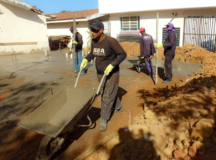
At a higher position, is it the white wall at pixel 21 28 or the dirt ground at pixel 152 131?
the white wall at pixel 21 28

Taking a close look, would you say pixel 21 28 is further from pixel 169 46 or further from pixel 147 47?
pixel 169 46

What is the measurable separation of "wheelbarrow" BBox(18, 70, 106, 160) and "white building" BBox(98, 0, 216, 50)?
39.4 ft

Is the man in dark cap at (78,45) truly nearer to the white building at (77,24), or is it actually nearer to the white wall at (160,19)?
the white wall at (160,19)

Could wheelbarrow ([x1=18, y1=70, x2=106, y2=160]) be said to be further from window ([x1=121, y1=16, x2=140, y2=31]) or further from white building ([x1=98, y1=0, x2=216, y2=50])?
Result: window ([x1=121, y1=16, x2=140, y2=31])

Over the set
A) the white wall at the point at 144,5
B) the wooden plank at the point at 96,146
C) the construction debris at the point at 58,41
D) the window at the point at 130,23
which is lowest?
the wooden plank at the point at 96,146

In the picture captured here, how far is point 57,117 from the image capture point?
3.13 metres

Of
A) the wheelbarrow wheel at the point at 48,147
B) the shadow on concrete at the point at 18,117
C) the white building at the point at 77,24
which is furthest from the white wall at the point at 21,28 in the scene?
the wheelbarrow wheel at the point at 48,147

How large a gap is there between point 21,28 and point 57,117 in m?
13.8

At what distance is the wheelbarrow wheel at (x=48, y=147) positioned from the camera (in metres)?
2.54

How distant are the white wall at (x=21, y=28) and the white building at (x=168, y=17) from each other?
5635 millimetres

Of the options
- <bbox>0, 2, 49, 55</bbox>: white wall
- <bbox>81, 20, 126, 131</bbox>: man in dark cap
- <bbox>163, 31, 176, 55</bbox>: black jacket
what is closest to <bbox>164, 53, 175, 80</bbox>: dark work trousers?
<bbox>163, 31, 176, 55</bbox>: black jacket

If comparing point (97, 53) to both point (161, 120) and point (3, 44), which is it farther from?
point (3, 44)

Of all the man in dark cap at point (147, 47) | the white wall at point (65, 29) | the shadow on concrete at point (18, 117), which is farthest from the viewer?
the white wall at point (65, 29)

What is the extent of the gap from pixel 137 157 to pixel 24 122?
5.29 feet
